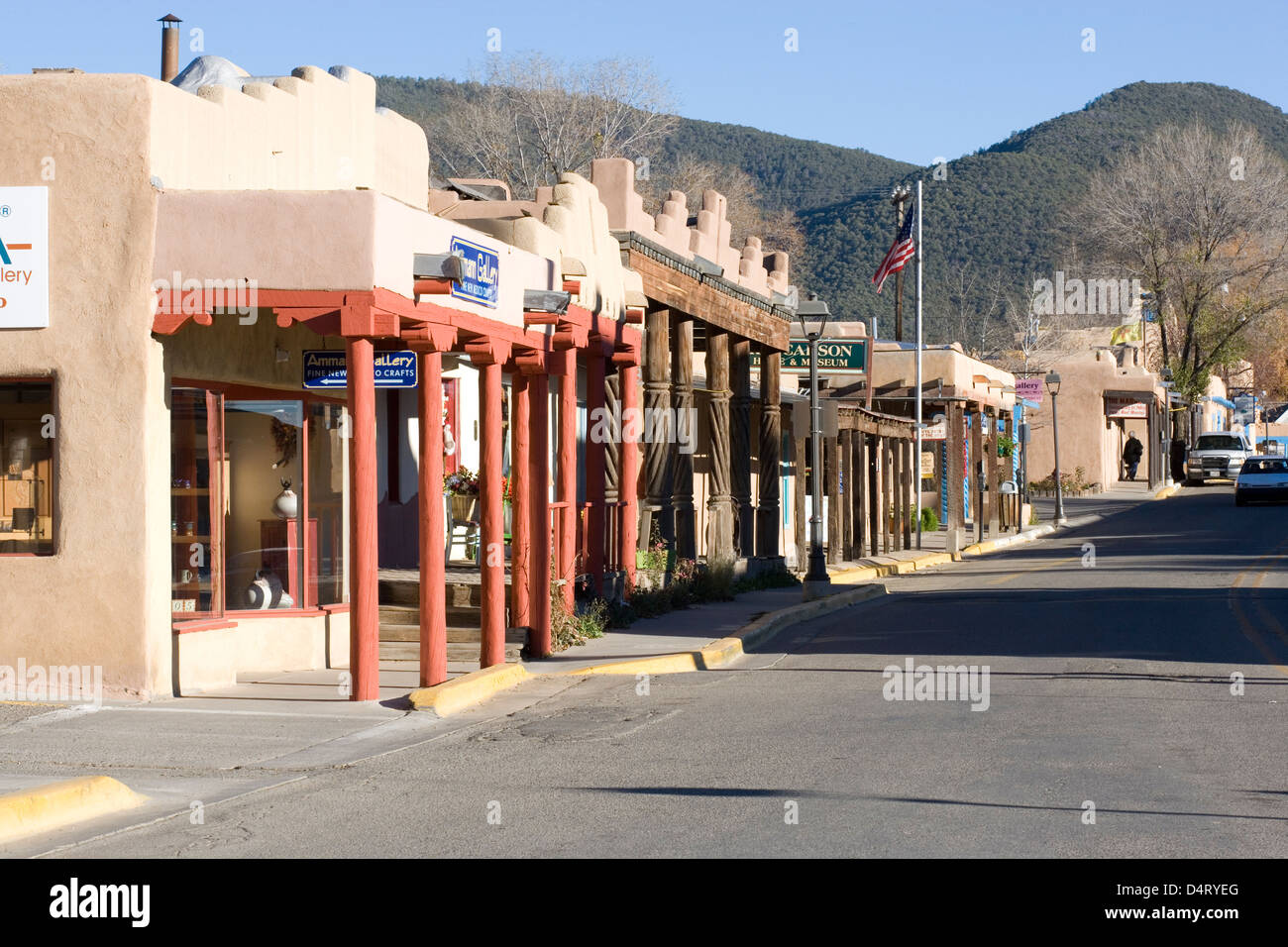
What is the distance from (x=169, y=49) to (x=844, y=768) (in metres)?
17.5

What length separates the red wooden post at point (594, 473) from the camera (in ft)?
62.6

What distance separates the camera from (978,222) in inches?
4843

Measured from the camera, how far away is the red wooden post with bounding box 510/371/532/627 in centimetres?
1599

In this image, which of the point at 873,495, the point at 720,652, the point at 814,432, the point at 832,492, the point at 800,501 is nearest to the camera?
the point at 720,652

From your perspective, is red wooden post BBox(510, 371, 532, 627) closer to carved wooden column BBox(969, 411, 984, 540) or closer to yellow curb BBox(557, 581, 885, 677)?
yellow curb BBox(557, 581, 885, 677)

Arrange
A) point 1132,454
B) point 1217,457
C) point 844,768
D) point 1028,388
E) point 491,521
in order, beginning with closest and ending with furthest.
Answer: point 844,768
point 491,521
point 1028,388
point 1217,457
point 1132,454

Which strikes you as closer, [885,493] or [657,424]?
[657,424]

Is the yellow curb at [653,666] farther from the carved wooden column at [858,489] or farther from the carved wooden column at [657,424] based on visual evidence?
the carved wooden column at [858,489]

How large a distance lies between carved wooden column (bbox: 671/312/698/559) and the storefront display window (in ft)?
39.2

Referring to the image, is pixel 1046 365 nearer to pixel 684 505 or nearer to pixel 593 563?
pixel 684 505

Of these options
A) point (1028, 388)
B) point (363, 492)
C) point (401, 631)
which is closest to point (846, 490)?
point (1028, 388)

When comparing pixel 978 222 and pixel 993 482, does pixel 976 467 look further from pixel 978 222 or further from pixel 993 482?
pixel 978 222

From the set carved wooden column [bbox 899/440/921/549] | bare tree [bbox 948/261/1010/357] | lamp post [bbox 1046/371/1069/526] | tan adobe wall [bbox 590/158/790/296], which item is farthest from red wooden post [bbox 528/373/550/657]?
bare tree [bbox 948/261/1010/357]

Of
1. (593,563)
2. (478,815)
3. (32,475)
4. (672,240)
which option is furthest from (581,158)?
(478,815)
